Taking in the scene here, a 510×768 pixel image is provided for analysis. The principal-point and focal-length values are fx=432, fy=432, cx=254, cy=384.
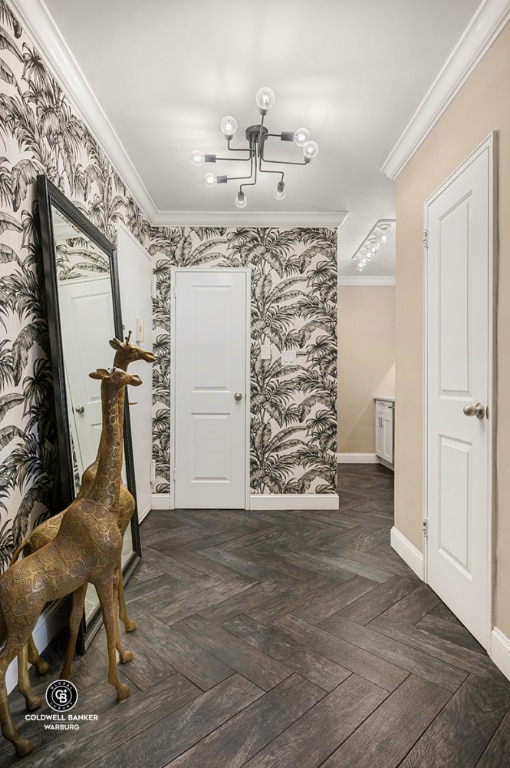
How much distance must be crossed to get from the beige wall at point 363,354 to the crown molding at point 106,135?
228cm

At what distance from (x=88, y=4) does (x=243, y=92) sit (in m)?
0.75

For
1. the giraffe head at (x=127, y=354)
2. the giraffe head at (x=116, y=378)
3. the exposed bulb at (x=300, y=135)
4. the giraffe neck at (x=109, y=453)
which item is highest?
the exposed bulb at (x=300, y=135)

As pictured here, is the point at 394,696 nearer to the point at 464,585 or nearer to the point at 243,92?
the point at 464,585

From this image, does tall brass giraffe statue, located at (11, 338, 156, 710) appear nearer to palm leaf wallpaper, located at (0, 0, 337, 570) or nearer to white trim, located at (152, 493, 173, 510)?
palm leaf wallpaper, located at (0, 0, 337, 570)

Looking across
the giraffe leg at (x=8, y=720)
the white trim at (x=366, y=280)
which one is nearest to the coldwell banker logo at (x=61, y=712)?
the giraffe leg at (x=8, y=720)

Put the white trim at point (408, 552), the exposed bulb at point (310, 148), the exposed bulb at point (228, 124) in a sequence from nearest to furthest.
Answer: the exposed bulb at point (228, 124) < the exposed bulb at point (310, 148) < the white trim at point (408, 552)

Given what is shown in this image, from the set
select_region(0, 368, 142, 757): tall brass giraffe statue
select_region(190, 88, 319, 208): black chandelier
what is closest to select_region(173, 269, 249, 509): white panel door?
select_region(190, 88, 319, 208): black chandelier

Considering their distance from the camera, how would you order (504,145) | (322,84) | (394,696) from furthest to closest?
(322,84)
(504,145)
(394,696)

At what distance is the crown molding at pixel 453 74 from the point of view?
5.34ft

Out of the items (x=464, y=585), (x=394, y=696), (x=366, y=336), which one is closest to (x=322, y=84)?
(x=464, y=585)

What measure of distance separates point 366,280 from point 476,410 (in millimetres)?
4319

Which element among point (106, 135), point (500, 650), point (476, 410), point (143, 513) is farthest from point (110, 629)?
point (106, 135)

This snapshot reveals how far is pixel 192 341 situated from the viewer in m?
3.67

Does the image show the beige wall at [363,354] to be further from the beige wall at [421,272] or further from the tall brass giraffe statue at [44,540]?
the tall brass giraffe statue at [44,540]
